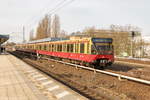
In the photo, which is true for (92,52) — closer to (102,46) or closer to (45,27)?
(102,46)

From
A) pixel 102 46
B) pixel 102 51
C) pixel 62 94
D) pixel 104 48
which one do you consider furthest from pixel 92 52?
pixel 62 94

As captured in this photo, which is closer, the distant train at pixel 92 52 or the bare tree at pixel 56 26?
the distant train at pixel 92 52

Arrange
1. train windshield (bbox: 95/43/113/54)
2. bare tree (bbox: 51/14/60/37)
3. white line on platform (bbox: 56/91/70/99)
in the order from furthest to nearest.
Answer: bare tree (bbox: 51/14/60/37)
train windshield (bbox: 95/43/113/54)
white line on platform (bbox: 56/91/70/99)

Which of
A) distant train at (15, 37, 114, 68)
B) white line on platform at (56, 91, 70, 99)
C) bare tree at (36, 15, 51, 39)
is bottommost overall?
white line on platform at (56, 91, 70, 99)

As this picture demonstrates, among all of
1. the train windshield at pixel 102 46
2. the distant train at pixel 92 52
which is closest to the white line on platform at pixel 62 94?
the distant train at pixel 92 52

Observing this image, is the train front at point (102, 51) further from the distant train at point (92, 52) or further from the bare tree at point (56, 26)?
the bare tree at point (56, 26)

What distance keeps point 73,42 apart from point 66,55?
278 centimetres

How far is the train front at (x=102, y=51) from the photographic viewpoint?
18.0m

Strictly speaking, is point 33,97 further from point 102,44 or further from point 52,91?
point 102,44

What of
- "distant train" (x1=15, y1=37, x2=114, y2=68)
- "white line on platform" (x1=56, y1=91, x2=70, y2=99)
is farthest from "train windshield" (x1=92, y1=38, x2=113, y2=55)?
"white line on platform" (x1=56, y1=91, x2=70, y2=99)

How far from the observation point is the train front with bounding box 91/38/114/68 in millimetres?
17969

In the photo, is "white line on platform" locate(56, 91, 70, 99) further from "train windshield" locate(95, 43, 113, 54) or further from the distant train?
"train windshield" locate(95, 43, 113, 54)

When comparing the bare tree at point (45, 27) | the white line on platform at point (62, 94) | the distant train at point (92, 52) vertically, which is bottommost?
the white line on platform at point (62, 94)

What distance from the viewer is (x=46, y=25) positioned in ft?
215
